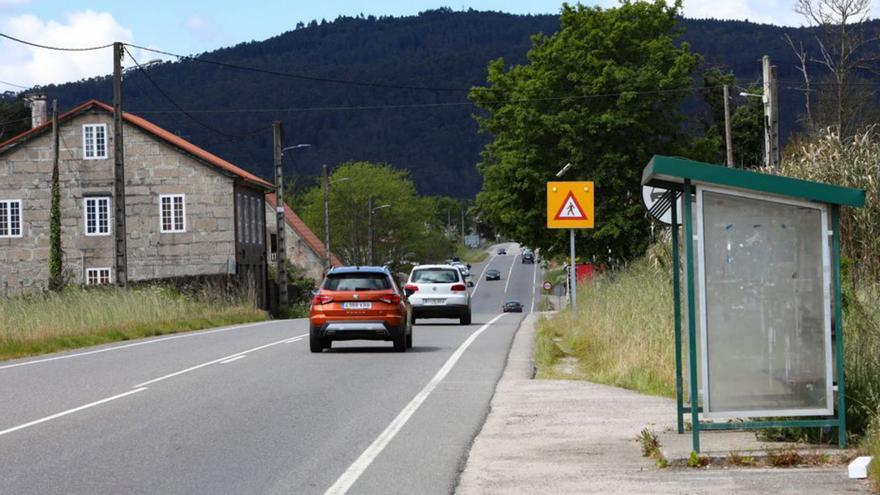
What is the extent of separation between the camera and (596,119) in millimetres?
60188

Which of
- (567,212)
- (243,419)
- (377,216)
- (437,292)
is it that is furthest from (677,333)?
(377,216)

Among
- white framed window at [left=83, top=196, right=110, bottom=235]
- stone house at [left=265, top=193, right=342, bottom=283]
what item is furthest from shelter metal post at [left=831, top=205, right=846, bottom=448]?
stone house at [left=265, top=193, right=342, bottom=283]

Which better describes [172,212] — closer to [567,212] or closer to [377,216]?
[567,212]

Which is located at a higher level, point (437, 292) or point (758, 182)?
point (758, 182)

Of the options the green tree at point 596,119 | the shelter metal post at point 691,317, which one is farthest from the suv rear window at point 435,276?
the shelter metal post at point 691,317

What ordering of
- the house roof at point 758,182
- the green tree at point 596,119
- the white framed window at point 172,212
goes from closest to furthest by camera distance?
the house roof at point 758,182
the green tree at point 596,119
the white framed window at point 172,212

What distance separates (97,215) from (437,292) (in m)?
37.8

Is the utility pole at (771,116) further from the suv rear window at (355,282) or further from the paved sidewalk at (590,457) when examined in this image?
the paved sidewalk at (590,457)

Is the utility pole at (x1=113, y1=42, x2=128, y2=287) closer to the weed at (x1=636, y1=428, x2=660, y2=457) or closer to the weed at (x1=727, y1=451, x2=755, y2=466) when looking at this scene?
the weed at (x1=636, y1=428, x2=660, y2=457)

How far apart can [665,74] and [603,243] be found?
8433mm

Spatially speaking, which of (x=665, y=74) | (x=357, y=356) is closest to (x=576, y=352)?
(x=357, y=356)

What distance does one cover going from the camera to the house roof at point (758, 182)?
10539 millimetres

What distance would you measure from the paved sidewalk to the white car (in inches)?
830

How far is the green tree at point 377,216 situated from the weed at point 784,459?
118656mm
